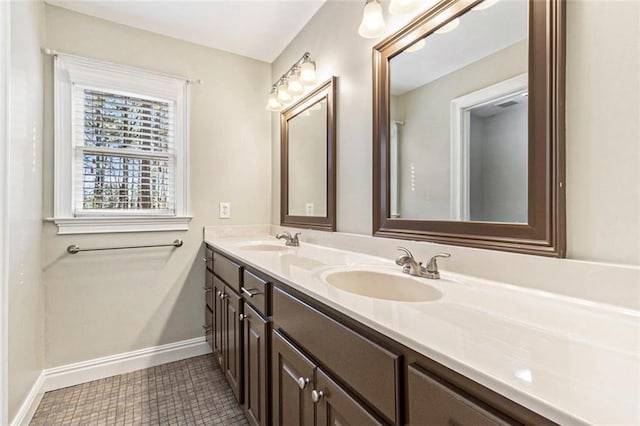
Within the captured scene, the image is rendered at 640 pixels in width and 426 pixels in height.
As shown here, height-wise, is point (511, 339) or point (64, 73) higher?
point (64, 73)

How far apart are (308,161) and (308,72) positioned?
55cm

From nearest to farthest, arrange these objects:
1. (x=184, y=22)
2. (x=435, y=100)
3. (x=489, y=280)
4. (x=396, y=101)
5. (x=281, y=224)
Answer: (x=489, y=280) < (x=435, y=100) < (x=396, y=101) < (x=184, y=22) < (x=281, y=224)

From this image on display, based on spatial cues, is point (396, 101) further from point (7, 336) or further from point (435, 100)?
point (7, 336)

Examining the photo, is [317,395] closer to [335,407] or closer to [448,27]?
[335,407]

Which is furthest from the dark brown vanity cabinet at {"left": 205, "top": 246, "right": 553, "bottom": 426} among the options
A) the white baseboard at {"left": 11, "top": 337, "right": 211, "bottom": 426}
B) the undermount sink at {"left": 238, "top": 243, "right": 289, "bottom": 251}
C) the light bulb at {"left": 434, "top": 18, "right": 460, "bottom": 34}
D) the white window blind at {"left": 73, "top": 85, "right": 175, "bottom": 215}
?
the light bulb at {"left": 434, "top": 18, "right": 460, "bottom": 34}

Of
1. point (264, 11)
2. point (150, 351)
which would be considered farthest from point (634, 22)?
point (150, 351)

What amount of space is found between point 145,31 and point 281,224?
168 cm

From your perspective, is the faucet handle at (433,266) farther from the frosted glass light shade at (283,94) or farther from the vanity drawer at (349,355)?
the frosted glass light shade at (283,94)

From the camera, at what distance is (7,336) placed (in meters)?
1.32

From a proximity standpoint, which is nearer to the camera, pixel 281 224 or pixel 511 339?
pixel 511 339

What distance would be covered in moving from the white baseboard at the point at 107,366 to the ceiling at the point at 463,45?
2.24 meters

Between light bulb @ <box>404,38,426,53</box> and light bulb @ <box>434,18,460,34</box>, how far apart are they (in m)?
0.07

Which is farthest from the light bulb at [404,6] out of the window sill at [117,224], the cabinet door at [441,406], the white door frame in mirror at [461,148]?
the window sill at [117,224]

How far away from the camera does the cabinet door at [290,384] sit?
0.93 metres
